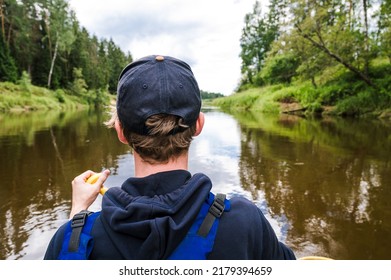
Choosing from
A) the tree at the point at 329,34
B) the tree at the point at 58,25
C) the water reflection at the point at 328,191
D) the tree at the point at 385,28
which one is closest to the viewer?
the water reflection at the point at 328,191

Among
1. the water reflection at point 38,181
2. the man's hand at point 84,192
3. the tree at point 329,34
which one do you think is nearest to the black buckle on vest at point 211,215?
the man's hand at point 84,192

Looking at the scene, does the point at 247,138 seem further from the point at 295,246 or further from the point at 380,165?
the point at 295,246

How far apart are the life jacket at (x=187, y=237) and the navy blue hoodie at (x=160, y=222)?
2cm

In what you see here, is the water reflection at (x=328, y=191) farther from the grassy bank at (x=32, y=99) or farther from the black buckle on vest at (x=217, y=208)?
the grassy bank at (x=32, y=99)

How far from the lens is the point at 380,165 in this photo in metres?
6.43

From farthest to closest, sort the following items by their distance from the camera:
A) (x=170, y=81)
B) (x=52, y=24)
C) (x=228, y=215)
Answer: (x=52, y=24), (x=170, y=81), (x=228, y=215)

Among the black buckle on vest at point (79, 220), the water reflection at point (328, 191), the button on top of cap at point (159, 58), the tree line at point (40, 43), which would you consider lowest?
the water reflection at point (328, 191)

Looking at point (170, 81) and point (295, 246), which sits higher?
point (170, 81)

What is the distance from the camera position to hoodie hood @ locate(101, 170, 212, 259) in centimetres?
100

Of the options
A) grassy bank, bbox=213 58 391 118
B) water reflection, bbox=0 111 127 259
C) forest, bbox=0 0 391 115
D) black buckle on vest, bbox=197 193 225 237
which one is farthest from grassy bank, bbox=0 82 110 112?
black buckle on vest, bbox=197 193 225 237

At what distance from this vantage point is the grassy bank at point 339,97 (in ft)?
61.5
